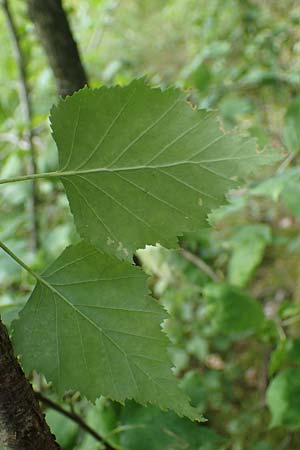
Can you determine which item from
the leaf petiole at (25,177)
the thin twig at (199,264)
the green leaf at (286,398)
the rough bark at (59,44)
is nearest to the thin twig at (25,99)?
the rough bark at (59,44)

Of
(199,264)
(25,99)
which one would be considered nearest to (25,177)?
(199,264)

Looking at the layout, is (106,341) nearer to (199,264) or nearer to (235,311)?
(235,311)

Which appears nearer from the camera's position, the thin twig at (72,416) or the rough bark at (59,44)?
the thin twig at (72,416)

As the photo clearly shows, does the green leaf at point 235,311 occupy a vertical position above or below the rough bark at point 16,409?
above

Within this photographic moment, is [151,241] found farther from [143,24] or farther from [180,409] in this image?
[143,24]

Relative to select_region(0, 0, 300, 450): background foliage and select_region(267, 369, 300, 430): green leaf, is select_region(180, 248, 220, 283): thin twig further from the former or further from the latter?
select_region(267, 369, 300, 430): green leaf

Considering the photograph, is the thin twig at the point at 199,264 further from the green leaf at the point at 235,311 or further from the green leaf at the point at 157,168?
the green leaf at the point at 157,168

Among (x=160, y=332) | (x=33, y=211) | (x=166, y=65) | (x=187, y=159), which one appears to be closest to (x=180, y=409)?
(x=160, y=332)
